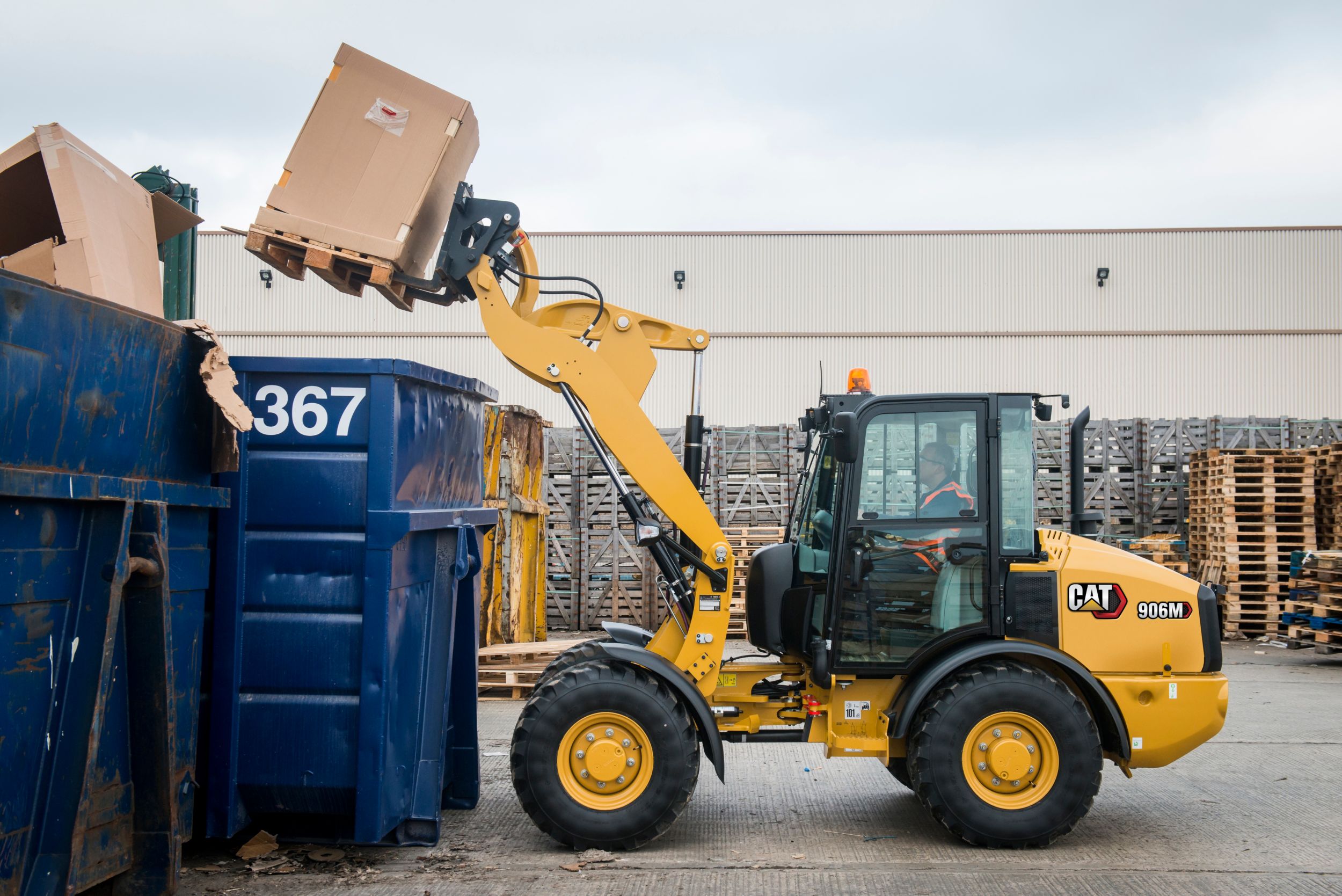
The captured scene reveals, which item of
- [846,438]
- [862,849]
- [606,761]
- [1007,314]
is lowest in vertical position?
[862,849]

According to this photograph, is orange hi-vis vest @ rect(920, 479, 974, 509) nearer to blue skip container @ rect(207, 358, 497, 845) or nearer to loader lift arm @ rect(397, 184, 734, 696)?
loader lift arm @ rect(397, 184, 734, 696)

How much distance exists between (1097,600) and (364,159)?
4.45 m

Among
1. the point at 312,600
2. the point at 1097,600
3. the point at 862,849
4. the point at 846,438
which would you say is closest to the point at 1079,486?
the point at 1097,600

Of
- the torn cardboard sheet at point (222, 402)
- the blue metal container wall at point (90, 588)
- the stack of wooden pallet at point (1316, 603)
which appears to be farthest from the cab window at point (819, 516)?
the stack of wooden pallet at point (1316, 603)

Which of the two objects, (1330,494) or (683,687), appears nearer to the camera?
(683,687)

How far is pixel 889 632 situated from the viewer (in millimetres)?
5719

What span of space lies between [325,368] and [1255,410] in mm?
22768

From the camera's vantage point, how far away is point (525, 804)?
5355 mm

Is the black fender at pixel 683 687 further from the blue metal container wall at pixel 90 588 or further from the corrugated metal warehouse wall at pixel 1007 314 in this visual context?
the corrugated metal warehouse wall at pixel 1007 314

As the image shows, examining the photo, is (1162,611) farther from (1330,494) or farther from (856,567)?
(1330,494)

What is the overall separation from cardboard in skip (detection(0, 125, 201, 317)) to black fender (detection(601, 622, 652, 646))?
3135mm

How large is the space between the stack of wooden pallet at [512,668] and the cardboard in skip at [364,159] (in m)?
5.23

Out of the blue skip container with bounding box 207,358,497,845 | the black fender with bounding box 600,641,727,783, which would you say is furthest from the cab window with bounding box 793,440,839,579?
the blue skip container with bounding box 207,358,497,845

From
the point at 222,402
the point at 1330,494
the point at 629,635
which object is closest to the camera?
the point at 222,402
